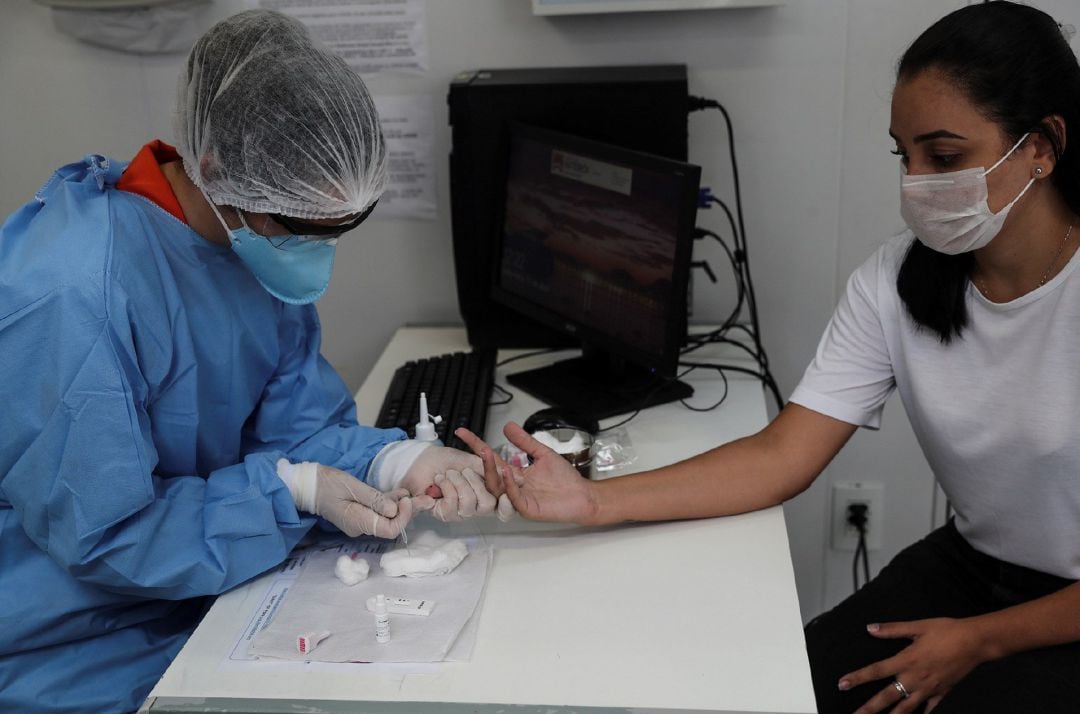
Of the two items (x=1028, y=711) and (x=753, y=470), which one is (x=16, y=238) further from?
(x=1028, y=711)

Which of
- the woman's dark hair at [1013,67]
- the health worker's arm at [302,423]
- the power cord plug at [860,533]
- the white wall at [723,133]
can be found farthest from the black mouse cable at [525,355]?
the woman's dark hair at [1013,67]

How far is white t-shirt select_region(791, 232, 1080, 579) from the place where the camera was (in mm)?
1413

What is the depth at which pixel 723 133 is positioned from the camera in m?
2.10

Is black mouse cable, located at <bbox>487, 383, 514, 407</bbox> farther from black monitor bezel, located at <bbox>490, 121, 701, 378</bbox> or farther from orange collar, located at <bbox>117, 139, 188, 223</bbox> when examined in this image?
orange collar, located at <bbox>117, 139, 188, 223</bbox>

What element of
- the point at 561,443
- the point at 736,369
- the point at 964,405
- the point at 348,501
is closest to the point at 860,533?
the point at 736,369

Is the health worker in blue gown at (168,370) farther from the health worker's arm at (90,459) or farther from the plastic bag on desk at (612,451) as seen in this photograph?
the plastic bag on desk at (612,451)

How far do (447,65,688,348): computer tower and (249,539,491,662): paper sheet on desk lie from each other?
0.80m

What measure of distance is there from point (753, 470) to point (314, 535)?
2.02ft

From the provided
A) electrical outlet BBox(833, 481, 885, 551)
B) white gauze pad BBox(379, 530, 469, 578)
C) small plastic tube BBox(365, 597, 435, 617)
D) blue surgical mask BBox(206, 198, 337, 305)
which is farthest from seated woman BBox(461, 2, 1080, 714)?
electrical outlet BBox(833, 481, 885, 551)

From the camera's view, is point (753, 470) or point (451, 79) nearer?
point (753, 470)

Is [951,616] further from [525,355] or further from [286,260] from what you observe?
[286,260]

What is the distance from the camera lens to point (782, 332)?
2.23 metres

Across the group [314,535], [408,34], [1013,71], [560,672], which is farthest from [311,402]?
[1013,71]

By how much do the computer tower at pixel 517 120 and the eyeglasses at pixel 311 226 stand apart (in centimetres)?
70
